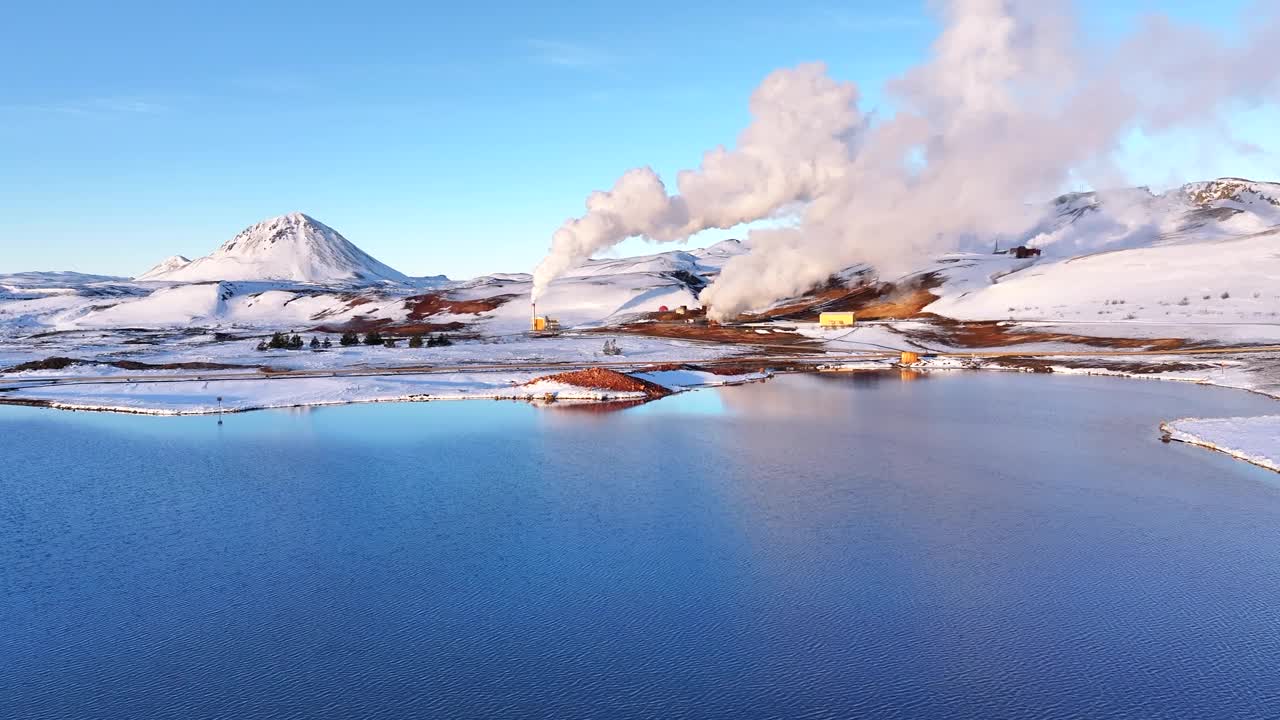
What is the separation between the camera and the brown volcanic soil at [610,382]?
56.4 meters

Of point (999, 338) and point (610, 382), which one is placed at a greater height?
point (999, 338)

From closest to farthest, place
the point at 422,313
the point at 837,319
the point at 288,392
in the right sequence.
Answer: the point at 288,392, the point at 837,319, the point at 422,313

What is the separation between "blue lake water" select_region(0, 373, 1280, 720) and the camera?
14.2 metres

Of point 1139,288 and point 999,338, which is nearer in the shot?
point 999,338

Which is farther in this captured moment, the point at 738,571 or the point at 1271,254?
the point at 1271,254

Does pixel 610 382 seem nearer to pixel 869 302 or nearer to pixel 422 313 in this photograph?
pixel 869 302

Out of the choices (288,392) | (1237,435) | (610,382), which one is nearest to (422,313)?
(288,392)

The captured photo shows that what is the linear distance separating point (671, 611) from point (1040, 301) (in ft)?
401

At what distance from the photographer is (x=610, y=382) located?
57.3 meters

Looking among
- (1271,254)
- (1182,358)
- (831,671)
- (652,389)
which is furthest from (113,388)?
(1271,254)

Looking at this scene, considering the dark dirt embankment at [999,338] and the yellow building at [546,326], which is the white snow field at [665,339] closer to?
the dark dirt embankment at [999,338]

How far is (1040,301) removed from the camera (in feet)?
414

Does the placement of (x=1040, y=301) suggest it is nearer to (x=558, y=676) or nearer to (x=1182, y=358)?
(x=1182, y=358)

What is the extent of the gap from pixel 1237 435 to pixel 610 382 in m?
33.0
